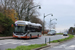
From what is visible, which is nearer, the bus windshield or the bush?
the bus windshield

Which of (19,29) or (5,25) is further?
(5,25)

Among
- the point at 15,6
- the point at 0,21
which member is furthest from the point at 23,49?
the point at 15,6

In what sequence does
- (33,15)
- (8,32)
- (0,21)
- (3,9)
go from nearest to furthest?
(0,21) < (8,32) < (3,9) < (33,15)

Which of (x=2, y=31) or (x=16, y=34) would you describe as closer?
(x=16, y=34)

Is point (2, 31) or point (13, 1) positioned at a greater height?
point (13, 1)

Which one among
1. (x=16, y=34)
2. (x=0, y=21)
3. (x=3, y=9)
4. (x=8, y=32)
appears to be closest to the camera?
(x=16, y=34)

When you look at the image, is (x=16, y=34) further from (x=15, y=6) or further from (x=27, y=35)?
(x=15, y=6)

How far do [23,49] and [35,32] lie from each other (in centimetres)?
2118

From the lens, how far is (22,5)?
159 ft

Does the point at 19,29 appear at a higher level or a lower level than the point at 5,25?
lower

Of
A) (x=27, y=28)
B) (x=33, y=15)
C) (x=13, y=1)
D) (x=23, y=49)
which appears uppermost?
(x=13, y=1)

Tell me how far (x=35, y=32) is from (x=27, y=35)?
4927mm

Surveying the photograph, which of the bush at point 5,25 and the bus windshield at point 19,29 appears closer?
the bus windshield at point 19,29

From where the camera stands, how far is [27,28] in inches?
1020
